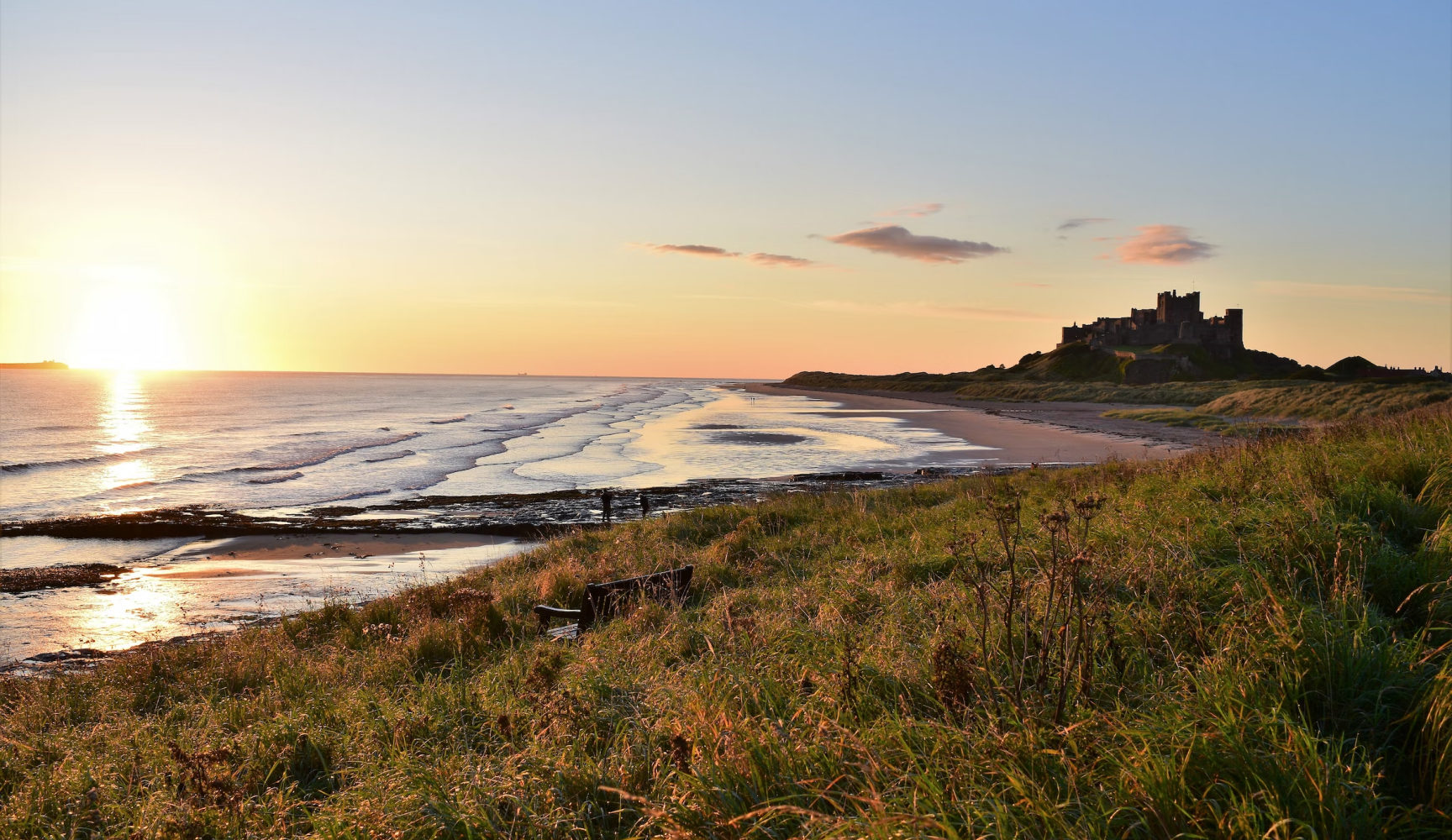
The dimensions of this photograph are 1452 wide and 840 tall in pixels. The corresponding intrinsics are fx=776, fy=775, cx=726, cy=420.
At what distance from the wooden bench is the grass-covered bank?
1.55ft

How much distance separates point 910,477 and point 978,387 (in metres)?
92.5

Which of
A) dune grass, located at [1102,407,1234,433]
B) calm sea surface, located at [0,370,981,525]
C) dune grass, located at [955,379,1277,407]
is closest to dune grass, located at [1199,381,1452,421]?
dune grass, located at [1102,407,1234,433]

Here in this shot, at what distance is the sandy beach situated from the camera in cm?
3266

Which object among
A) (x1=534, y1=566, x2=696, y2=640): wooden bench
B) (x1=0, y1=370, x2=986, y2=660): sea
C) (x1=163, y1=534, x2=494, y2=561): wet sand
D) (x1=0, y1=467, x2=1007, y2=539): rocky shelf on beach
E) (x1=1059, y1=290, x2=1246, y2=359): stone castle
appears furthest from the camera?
(x1=1059, y1=290, x2=1246, y2=359): stone castle

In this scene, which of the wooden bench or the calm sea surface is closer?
the wooden bench

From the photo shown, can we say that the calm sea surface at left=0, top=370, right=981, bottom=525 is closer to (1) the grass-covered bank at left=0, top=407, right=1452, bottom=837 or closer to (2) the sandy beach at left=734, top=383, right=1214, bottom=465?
(2) the sandy beach at left=734, top=383, right=1214, bottom=465

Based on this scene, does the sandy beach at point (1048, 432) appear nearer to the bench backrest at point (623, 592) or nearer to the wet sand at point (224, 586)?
the bench backrest at point (623, 592)

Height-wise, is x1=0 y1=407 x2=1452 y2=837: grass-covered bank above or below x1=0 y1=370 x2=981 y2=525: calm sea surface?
above

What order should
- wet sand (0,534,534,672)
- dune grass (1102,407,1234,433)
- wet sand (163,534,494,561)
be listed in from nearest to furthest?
wet sand (0,534,534,672), wet sand (163,534,494,561), dune grass (1102,407,1234,433)

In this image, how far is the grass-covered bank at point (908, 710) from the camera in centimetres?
310

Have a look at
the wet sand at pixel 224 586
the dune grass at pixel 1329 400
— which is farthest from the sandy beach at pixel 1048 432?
the wet sand at pixel 224 586

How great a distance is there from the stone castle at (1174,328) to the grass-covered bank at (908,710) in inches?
5589

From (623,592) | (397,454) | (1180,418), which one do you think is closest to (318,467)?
(397,454)

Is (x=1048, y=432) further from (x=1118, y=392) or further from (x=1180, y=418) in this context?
Answer: (x=1118, y=392)
